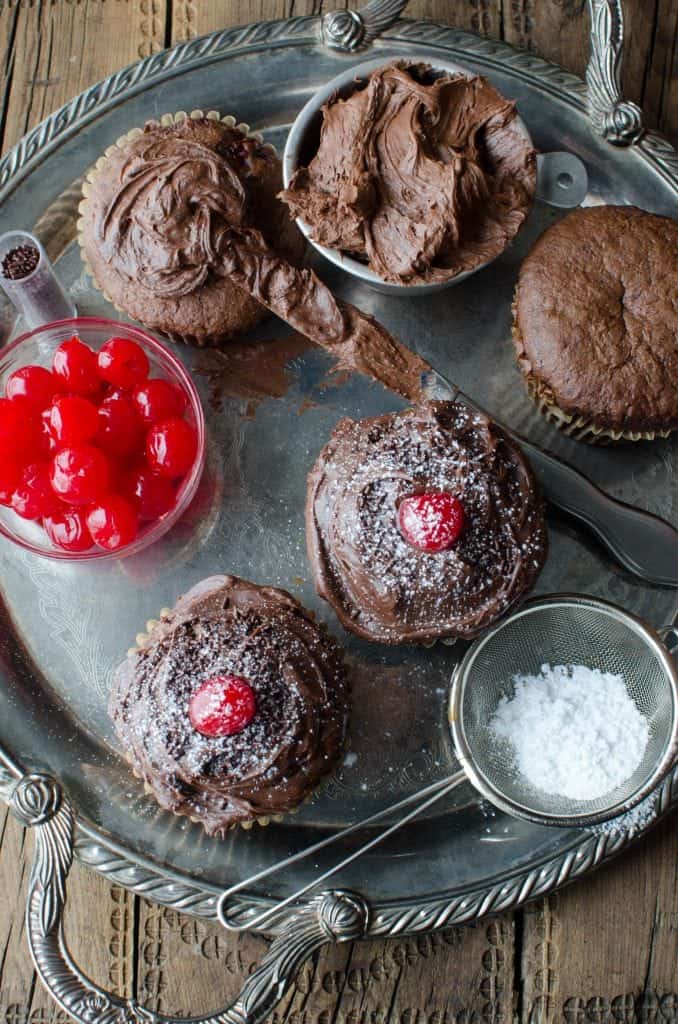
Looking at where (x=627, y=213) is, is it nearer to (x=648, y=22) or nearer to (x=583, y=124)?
(x=583, y=124)

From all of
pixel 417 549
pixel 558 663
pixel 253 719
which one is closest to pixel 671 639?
pixel 558 663

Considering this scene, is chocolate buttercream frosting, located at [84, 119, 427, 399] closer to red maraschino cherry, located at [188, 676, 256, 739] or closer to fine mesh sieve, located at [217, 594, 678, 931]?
fine mesh sieve, located at [217, 594, 678, 931]

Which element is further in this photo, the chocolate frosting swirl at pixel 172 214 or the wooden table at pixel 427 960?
the wooden table at pixel 427 960

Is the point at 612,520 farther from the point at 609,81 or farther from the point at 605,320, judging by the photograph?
the point at 609,81

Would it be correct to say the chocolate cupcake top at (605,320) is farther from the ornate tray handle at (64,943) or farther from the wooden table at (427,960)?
the ornate tray handle at (64,943)

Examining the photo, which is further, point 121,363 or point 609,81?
point 609,81

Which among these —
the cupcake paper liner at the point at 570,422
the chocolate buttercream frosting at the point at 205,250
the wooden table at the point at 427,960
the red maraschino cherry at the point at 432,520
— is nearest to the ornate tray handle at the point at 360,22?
the chocolate buttercream frosting at the point at 205,250
